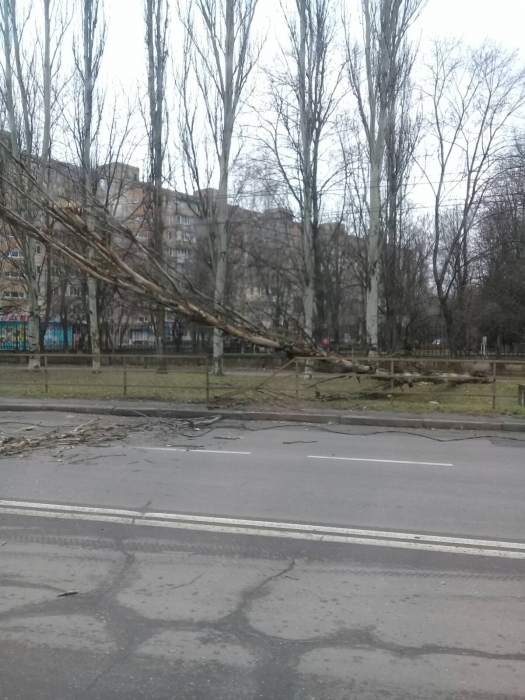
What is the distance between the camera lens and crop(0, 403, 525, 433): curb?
12874 mm

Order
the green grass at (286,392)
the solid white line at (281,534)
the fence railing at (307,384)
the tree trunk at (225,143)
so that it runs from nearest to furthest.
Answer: the solid white line at (281,534) → the green grass at (286,392) → the fence railing at (307,384) → the tree trunk at (225,143)

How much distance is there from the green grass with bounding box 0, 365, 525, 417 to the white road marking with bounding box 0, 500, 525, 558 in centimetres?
878

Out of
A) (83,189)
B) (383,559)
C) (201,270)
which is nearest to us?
(383,559)

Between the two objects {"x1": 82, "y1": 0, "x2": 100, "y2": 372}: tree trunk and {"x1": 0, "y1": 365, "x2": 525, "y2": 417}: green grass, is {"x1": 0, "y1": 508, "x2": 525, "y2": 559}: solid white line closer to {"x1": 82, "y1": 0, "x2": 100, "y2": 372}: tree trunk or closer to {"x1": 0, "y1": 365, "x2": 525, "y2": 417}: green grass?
{"x1": 0, "y1": 365, "x2": 525, "y2": 417}: green grass

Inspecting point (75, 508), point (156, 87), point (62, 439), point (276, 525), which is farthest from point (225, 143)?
point (276, 525)

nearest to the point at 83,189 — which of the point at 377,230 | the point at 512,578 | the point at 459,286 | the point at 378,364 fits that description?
the point at 378,364

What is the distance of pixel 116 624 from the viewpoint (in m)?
3.85

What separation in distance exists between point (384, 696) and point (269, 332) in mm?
13661

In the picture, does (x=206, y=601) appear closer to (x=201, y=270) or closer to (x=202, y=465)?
(x=202, y=465)

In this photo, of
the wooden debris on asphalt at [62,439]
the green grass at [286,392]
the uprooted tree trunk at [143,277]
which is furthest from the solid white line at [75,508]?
the green grass at [286,392]

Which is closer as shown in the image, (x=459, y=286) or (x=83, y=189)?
(x=83, y=189)

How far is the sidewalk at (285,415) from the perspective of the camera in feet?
42.5

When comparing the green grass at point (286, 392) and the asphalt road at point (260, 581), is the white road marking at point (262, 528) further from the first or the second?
the green grass at point (286, 392)

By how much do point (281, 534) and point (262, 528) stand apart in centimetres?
25
